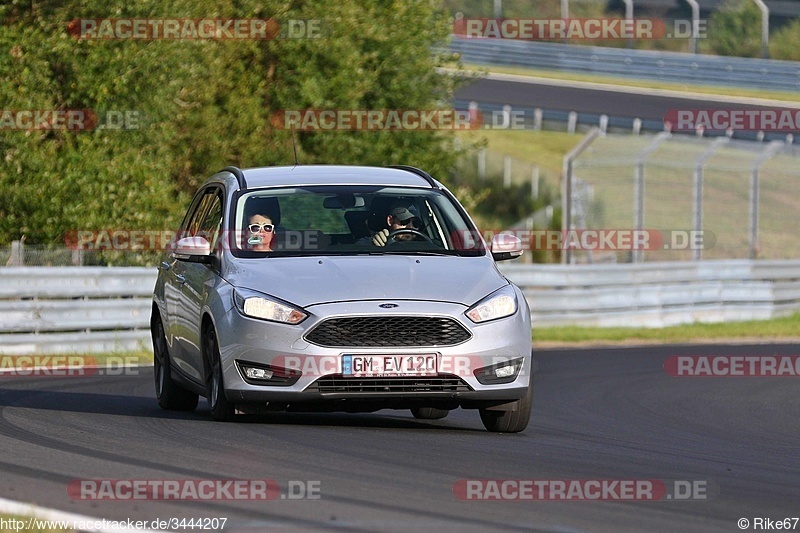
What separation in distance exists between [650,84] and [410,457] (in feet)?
130

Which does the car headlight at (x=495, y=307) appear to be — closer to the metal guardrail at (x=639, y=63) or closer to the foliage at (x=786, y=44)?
the metal guardrail at (x=639, y=63)

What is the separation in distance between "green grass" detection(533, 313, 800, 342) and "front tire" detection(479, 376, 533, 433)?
12.9m

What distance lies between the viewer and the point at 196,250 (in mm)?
10398

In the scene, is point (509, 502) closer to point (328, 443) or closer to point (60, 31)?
point (328, 443)

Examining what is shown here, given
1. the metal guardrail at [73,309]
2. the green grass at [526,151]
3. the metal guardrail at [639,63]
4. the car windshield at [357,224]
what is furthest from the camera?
the green grass at [526,151]

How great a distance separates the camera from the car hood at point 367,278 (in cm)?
953

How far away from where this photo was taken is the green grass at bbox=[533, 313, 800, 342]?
2341 centimetres

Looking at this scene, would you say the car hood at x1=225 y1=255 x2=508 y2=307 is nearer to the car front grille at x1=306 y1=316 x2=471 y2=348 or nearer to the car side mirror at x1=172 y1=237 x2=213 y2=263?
the car front grille at x1=306 y1=316 x2=471 y2=348

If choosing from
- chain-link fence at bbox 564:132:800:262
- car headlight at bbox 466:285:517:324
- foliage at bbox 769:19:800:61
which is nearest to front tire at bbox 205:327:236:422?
car headlight at bbox 466:285:517:324

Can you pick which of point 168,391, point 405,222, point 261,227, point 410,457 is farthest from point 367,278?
point 168,391

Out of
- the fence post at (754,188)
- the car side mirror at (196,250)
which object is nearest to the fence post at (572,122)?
the fence post at (754,188)

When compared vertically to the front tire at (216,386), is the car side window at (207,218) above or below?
above

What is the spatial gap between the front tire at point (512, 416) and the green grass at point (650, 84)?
1161 inches

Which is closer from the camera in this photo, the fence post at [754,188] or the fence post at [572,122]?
the fence post at [754,188]
